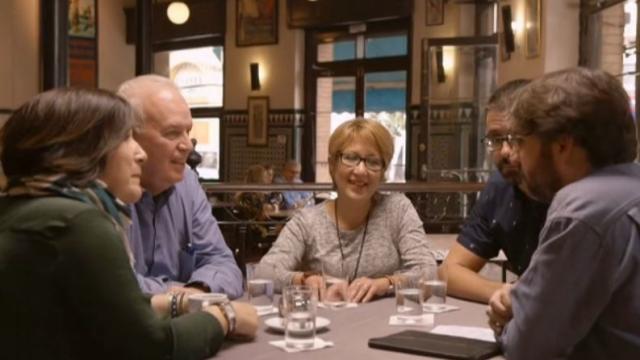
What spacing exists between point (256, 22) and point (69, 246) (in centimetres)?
1222

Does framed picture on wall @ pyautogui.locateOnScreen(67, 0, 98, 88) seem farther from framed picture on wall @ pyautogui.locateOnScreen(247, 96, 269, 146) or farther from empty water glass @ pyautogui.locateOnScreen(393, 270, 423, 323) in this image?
empty water glass @ pyautogui.locateOnScreen(393, 270, 423, 323)

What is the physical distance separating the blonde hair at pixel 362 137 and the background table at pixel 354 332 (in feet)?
2.33

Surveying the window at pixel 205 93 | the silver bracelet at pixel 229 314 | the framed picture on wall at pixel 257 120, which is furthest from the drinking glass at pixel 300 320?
the window at pixel 205 93

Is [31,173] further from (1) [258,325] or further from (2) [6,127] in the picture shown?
(1) [258,325]

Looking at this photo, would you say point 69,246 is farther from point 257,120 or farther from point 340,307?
point 257,120

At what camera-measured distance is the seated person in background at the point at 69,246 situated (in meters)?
1.66

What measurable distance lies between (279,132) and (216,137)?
1657mm

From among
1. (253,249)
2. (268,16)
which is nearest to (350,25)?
(268,16)

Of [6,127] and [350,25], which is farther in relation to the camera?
[350,25]

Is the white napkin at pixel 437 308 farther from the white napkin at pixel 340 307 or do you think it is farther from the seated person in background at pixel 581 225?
the seated person in background at pixel 581 225

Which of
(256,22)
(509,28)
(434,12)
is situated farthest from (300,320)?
(256,22)

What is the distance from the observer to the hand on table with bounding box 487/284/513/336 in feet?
6.65

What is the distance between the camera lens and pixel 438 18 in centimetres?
1123

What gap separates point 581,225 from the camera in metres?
1.71
